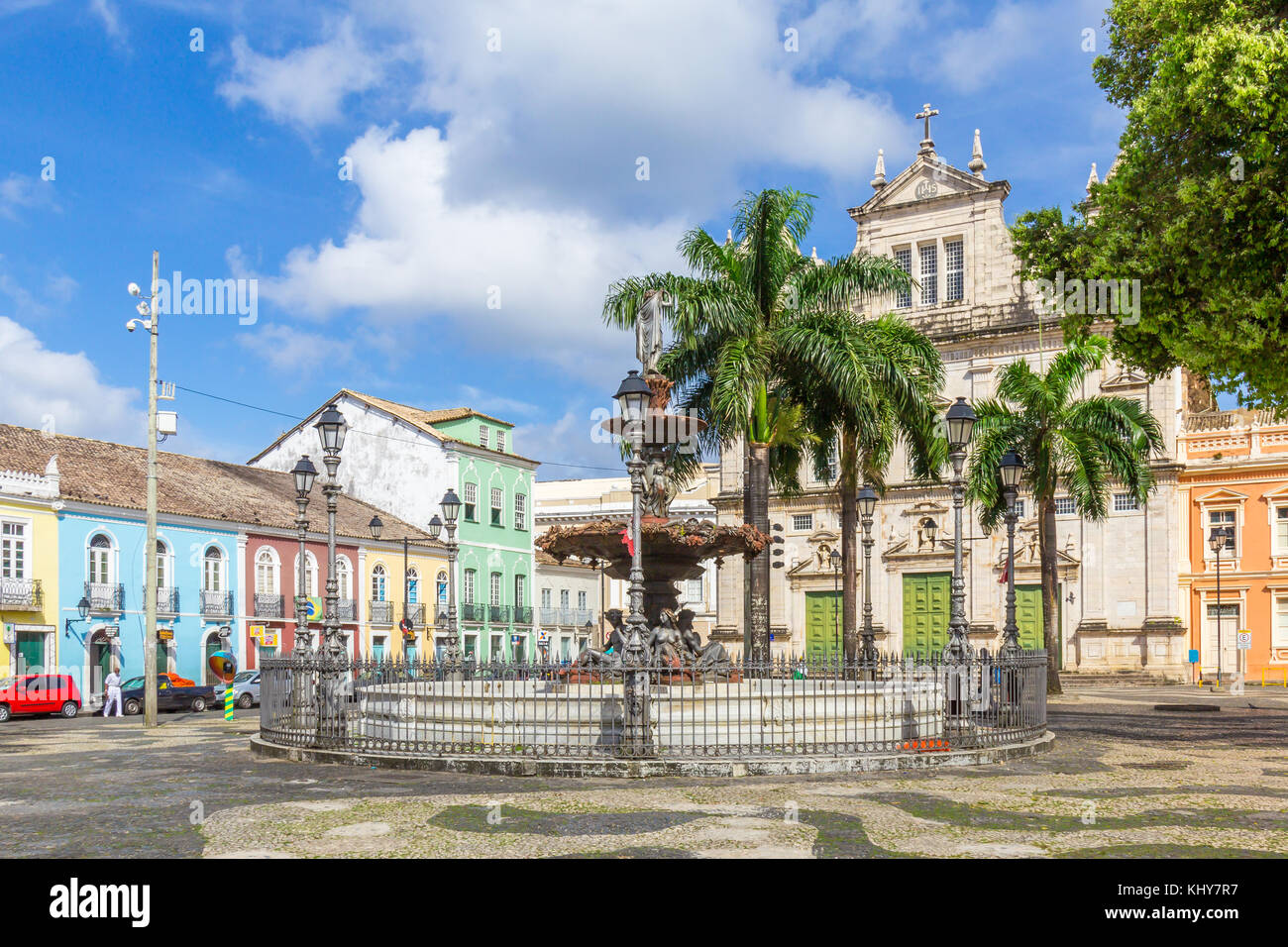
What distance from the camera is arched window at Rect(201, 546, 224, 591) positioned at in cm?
3581

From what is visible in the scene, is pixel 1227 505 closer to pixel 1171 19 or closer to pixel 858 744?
pixel 1171 19

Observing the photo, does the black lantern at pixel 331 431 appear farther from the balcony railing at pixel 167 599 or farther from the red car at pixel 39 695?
the balcony railing at pixel 167 599

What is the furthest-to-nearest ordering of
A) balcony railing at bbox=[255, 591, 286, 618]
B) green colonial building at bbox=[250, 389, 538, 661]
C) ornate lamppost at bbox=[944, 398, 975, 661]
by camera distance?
1. green colonial building at bbox=[250, 389, 538, 661]
2. balcony railing at bbox=[255, 591, 286, 618]
3. ornate lamppost at bbox=[944, 398, 975, 661]

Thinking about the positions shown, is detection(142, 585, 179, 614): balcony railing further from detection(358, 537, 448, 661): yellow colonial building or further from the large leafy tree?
the large leafy tree

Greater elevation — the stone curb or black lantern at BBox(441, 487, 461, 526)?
black lantern at BBox(441, 487, 461, 526)

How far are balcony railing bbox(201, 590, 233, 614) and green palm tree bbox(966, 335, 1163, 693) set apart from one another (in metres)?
23.0

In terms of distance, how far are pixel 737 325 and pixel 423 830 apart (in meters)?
14.1

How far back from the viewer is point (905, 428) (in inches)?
927

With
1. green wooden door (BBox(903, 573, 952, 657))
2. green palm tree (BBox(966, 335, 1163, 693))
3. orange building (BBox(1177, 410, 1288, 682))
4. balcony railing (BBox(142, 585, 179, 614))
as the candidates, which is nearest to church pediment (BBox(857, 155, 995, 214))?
orange building (BBox(1177, 410, 1288, 682))

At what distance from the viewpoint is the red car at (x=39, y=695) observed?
2719 cm

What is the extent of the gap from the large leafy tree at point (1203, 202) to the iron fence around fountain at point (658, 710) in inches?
182

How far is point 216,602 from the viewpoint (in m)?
36.1

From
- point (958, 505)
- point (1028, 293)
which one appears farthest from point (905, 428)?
point (1028, 293)

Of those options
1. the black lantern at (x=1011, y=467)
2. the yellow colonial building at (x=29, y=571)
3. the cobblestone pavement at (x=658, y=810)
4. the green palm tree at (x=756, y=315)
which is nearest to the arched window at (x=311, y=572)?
the yellow colonial building at (x=29, y=571)
